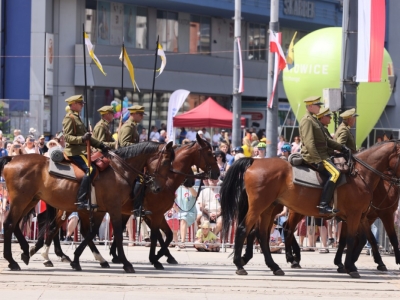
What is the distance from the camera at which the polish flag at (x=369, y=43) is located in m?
16.7

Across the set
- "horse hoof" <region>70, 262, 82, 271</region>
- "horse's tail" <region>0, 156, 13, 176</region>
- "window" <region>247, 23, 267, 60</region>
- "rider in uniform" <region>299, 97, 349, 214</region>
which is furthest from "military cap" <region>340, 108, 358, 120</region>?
"window" <region>247, 23, 267, 60</region>

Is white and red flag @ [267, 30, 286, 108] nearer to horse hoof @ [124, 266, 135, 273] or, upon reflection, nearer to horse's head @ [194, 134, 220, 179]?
horse's head @ [194, 134, 220, 179]

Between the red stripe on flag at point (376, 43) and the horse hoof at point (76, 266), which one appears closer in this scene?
the horse hoof at point (76, 266)

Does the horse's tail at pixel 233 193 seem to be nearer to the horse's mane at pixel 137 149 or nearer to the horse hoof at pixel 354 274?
the horse's mane at pixel 137 149

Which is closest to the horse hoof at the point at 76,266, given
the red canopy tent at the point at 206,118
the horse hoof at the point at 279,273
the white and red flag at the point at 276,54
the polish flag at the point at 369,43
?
the horse hoof at the point at 279,273

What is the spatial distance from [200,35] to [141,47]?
4.42 m

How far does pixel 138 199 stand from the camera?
15.2 metres

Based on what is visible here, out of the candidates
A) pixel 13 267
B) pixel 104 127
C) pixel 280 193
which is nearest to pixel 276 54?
pixel 104 127

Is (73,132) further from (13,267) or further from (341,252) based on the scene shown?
(341,252)

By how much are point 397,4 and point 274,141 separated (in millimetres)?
32335

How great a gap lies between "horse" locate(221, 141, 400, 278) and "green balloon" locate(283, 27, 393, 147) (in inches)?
525

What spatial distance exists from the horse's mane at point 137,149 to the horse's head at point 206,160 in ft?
2.83

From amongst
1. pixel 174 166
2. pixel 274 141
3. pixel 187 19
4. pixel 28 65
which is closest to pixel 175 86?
pixel 187 19

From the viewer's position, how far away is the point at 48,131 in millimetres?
39688
